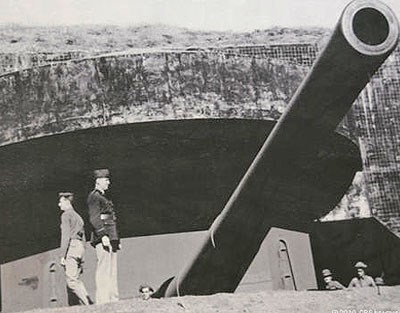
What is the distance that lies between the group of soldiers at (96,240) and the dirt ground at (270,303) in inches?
8.5

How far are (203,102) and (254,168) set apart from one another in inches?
15.0

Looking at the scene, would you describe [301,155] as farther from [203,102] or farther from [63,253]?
[63,253]

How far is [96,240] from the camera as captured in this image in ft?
10.4

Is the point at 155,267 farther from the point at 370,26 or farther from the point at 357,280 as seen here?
the point at 370,26

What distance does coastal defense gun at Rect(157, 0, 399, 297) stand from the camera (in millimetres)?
2908

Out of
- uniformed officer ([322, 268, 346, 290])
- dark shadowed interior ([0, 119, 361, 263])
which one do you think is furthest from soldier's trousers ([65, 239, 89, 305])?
uniformed officer ([322, 268, 346, 290])

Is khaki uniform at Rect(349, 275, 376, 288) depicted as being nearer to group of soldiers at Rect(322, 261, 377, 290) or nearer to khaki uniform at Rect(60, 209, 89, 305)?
group of soldiers at Rect(322, 261, 377, 290)

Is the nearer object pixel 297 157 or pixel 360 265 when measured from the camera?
pixel 297 157

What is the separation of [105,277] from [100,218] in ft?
0.70

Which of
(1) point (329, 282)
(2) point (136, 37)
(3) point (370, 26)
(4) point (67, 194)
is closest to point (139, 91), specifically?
(2) point (136, 37)

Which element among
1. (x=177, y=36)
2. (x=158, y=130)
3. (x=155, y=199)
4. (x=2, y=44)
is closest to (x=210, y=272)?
(x=155, y=199)

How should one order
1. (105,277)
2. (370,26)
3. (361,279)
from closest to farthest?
(370,26) → (105,277) → (361,279)

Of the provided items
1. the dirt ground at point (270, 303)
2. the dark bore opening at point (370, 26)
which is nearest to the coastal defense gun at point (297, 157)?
the dark bore opening at point (370, 26)

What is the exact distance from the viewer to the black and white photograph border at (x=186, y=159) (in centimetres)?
315
